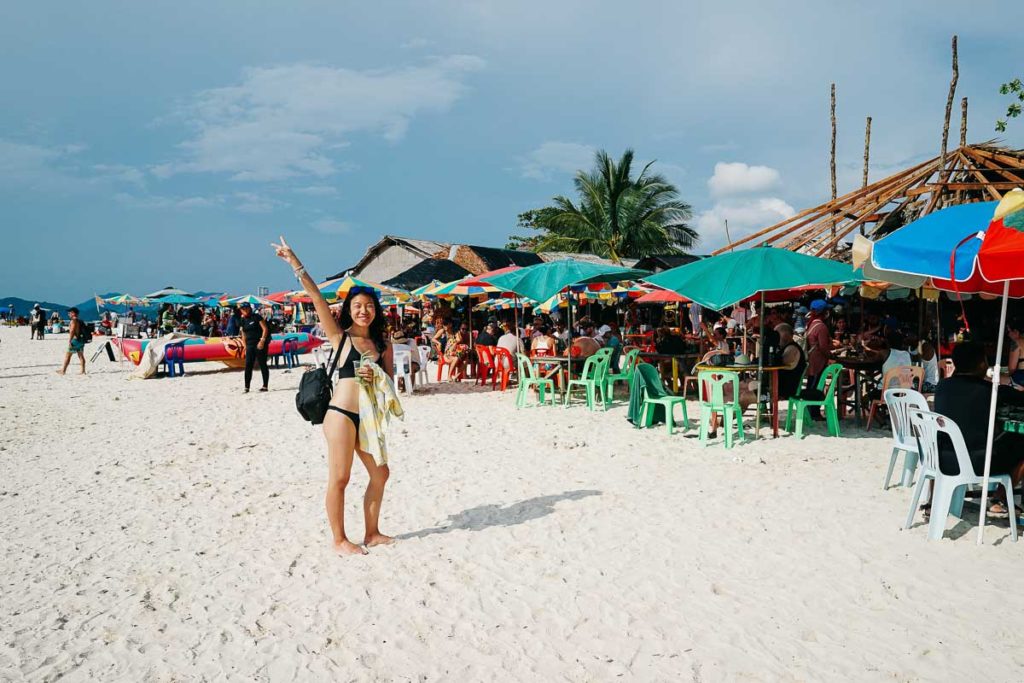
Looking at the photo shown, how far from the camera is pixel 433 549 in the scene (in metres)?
4.09

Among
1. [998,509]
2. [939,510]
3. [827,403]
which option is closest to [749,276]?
[827,403]

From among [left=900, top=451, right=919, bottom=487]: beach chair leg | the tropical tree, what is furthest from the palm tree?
[left=900, top=451, right=919, bottom=487]: beach chair leg

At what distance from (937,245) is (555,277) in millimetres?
5968

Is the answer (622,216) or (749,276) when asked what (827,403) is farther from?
(622,216)

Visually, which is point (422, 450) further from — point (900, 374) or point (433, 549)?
point (900, 374)

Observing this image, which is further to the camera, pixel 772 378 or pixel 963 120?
pixel 963 120

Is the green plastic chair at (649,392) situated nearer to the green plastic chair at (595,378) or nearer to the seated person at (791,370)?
the seated person at (791,370)

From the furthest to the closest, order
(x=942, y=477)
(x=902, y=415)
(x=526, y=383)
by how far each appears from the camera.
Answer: (x=526, y=383), (x=902, y=415), (x=942, y=477)

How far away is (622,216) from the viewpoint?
33.0 m

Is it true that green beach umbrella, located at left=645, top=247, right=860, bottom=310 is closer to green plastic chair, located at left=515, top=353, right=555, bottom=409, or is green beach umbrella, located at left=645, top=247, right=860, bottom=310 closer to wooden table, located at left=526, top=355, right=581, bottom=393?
green plastic chair, located at left=515, top=353, right=555, bottom=409

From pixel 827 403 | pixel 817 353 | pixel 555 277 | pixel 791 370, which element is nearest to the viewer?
pixel 827 403

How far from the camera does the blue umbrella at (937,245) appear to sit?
394cm

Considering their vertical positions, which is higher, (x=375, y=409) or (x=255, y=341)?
(x=255, y=341)

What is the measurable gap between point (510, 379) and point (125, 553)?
9.14m
